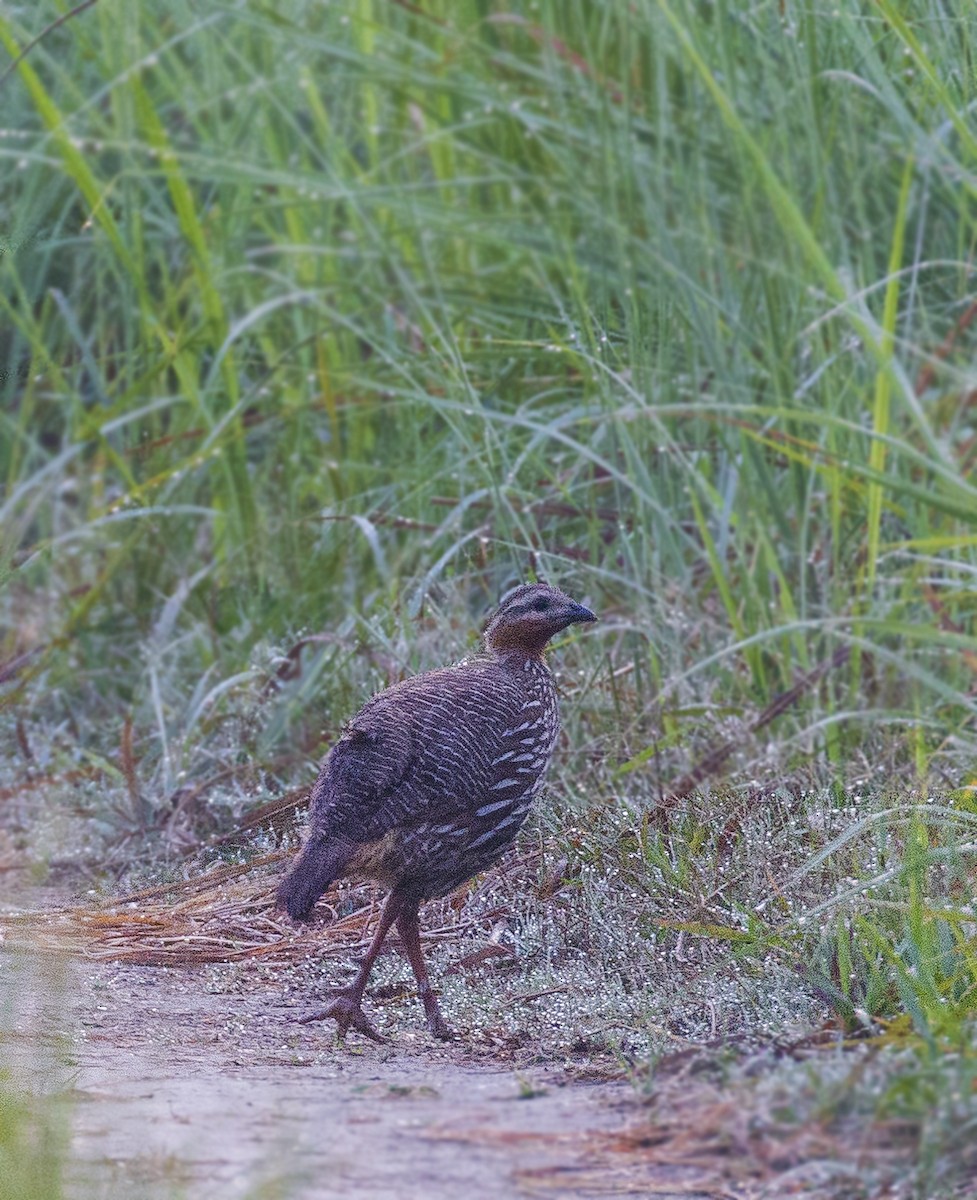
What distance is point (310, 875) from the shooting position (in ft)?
11.6

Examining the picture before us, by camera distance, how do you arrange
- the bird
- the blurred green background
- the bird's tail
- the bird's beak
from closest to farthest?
the bird's tail
the bird
the bird's beak
the blurred green background

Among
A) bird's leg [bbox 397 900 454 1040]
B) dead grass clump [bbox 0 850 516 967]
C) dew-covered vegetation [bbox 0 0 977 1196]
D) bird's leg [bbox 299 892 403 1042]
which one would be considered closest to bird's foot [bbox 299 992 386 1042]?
bird's leg [bbox 299 892 403 1042]

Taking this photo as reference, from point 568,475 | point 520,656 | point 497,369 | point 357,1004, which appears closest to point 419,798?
point 357,1004

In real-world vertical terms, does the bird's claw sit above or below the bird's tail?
below

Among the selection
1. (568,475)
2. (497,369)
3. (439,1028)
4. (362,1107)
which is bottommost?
(439,1028)

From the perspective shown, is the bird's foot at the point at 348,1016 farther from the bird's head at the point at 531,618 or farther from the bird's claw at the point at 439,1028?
the bird's head at the point at 531,618

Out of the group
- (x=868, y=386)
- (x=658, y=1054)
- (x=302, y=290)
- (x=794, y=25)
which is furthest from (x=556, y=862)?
(x=302, y=290)

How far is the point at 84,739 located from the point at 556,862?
196 cm

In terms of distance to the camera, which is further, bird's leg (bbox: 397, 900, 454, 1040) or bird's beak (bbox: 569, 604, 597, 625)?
bird's beak (bbox: 569, 604, 597, 625)

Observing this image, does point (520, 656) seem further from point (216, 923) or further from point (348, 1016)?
point (348, 1016)

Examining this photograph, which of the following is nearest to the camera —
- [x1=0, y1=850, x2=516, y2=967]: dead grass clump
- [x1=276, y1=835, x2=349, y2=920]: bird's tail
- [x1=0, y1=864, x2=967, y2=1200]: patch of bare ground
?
[x1=0, y1=864, x2=967, y2=1200]: patch of bare ground

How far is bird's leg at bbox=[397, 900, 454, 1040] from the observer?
3619 millimetres

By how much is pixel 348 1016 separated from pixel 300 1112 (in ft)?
3.00

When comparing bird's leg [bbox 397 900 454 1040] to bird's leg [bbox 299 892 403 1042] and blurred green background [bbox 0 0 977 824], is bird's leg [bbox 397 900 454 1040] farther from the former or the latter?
blurred green background [bbox 0 0 977 824]
